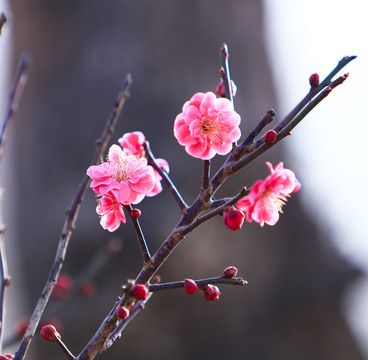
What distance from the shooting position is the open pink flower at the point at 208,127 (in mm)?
578

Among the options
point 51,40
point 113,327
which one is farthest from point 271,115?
point 51,40

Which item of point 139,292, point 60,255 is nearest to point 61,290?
point 60,255

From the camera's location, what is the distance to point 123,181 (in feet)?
1.86

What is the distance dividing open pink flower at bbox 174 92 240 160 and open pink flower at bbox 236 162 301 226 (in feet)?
0.29

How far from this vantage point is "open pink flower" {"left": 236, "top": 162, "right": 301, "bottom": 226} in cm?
49

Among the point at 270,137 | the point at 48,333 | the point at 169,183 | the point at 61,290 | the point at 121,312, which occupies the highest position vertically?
the point at 270,137

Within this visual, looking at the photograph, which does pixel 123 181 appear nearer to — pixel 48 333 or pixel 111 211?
pixel 111 211

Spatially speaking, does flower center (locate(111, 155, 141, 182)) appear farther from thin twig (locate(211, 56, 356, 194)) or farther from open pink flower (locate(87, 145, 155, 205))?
thin twig (locate(211, 56, 356, 194))

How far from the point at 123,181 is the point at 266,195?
0.19m

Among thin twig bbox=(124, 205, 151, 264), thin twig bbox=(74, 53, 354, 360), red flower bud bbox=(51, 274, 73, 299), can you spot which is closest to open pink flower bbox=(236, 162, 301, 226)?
thin twig bbox=(74, 53, 354, 360)

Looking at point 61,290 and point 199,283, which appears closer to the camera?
point 199,283

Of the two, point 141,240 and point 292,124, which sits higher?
point 292,124

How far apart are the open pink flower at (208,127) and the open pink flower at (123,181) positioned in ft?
0.23

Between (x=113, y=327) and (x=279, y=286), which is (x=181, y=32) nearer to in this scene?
(x=279, y=286)
